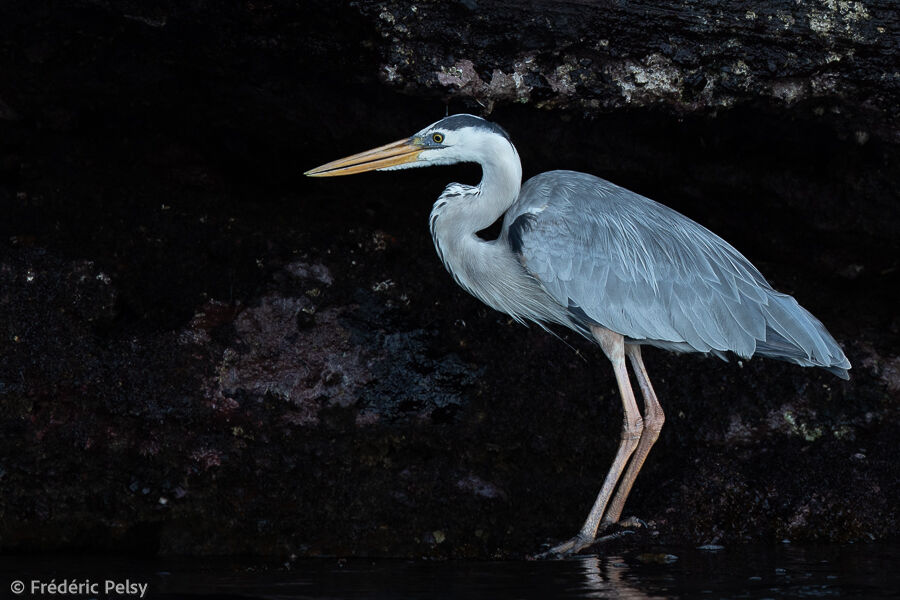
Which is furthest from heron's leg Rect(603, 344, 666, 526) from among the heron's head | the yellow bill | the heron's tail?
the yellow bill

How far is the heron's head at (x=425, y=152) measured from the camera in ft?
14.7

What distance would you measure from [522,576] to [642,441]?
1.09 meters

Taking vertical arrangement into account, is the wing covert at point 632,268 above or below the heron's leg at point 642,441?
above

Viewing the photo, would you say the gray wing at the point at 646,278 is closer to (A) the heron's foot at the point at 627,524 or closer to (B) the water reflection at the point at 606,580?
(A) the heron's foot at the point at 627,524

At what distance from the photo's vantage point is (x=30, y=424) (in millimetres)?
4457

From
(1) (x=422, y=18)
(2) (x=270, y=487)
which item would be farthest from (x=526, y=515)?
(1) (x=422, y=18)

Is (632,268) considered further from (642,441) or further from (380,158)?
(380,158)

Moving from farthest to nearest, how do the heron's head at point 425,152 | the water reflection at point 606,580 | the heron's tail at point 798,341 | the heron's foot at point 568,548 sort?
the heron's head at point 425,152 < the heron's tail at point 798,341 < the heron's foot at point 568,548 < the water reflection at point 606,580

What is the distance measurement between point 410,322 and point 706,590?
2.14 m

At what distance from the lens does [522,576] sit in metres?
3.81

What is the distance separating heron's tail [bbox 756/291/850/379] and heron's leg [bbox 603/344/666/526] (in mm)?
518

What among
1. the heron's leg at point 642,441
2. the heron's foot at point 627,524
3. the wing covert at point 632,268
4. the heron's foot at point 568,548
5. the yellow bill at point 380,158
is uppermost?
the yellow bill at point 380,158

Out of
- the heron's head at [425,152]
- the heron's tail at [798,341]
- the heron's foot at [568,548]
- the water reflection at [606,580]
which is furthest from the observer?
the heron's head at [425,152]

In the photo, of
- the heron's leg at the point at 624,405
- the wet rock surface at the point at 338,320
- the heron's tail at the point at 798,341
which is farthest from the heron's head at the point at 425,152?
the heron's tail at the point at 798,341
